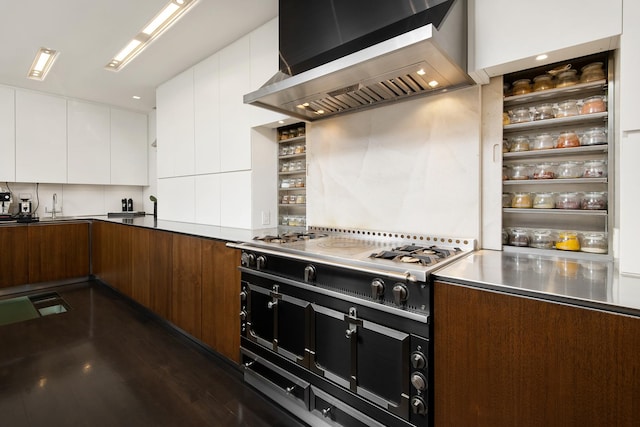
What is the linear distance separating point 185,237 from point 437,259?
1.90 meters

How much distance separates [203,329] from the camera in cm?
229

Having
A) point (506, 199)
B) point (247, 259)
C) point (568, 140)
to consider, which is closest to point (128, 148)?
point (247, 259)

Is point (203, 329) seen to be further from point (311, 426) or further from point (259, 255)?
point (311, 426)

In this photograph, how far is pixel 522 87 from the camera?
1.57 meters

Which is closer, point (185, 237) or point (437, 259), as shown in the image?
point (437, 259)

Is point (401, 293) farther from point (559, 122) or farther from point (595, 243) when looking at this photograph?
point (559, 122)

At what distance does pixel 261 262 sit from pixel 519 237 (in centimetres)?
137

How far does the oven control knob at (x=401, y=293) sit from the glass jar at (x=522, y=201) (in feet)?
2.72

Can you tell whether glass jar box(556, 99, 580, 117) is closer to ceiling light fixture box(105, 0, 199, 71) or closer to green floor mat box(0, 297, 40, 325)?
ceiling light fixture box(105, 0, 199, 71)

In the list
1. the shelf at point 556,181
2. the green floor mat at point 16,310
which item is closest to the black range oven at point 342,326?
the shelf at point 556,181

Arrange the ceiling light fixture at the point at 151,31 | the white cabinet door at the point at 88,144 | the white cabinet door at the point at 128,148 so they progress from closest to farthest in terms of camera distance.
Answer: the ceiling light fixture at the point at 151,31 → the white cabinet door at the point at 88,144 → the white cabinet door at the point at 128,148

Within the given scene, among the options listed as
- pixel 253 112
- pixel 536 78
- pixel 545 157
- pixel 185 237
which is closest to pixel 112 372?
pixel 185 237

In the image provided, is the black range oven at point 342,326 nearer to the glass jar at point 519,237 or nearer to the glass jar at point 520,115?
the glass jar at point 519,237

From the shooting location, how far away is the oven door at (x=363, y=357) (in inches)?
48.5
